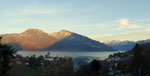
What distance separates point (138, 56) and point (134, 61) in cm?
208

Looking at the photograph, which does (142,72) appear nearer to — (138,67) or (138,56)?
(138,67)

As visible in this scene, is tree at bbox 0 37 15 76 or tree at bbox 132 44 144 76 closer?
tree at bbox 0 37 15 76

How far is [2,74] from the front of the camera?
24.8m

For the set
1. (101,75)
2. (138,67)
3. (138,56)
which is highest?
(138,56)

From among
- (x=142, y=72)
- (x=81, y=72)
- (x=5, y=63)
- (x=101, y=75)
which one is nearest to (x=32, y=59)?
(x=81, y=72)

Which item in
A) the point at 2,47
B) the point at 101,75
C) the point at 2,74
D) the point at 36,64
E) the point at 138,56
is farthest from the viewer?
the point at 36,64

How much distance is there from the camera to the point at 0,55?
2428 centimetres

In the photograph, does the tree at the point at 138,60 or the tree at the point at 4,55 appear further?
the tree at the point at 138,60

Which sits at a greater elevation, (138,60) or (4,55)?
(4,55)

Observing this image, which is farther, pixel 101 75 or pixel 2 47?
pixel 101 75

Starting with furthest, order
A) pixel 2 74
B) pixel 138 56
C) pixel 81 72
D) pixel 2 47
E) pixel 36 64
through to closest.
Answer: pixel 36 64, pixel 81 72, pixel 138 56, pixel 2 74, pixel 2 47

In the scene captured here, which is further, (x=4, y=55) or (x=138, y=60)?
(x=138, y=60)

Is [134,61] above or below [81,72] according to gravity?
above

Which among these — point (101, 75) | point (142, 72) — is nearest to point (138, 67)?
point (142, 72)
